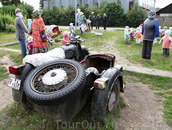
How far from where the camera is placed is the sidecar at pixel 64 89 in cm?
175

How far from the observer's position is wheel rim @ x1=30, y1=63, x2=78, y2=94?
195cm

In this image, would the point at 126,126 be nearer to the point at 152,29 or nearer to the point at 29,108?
the point at 29,108

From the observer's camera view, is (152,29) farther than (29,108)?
Yes

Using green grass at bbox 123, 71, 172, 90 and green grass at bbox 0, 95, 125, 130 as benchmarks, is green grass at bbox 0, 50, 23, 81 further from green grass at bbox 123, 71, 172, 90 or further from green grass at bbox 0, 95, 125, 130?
green grass at bbox 123, 71, 172, 90

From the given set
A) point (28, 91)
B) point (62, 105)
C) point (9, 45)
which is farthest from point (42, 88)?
point (9, 45)

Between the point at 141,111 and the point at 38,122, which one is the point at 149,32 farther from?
the point at 38,122

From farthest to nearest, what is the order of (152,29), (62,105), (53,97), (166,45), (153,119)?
(166,45) → (152,29) → (153,119) → (62,105) → (53,97)

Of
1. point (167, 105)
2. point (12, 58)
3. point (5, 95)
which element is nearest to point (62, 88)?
point (5, 95)

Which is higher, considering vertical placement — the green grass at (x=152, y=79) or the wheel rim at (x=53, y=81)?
the wheel rim at (x=53, y=81)

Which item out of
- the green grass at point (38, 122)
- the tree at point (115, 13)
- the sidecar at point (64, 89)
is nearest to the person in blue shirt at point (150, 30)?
the sidecar at point (64, 89)

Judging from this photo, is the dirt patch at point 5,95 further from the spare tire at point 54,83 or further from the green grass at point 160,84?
the green grass at point 160,84

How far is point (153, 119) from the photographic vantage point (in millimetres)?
2424

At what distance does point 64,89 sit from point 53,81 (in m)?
0.28

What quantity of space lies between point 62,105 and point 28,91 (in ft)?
1.68
